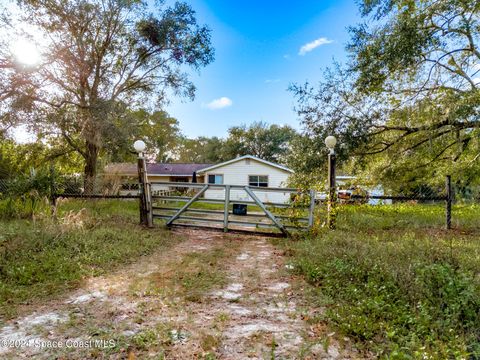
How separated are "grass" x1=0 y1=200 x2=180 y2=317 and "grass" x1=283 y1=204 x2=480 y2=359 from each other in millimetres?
3041

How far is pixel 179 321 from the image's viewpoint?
2.60 meters

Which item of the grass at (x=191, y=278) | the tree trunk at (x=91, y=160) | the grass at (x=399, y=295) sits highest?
the tree trunk at (x=91, y=160)

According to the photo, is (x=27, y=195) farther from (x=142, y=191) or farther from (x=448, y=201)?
(x=448, y=201)

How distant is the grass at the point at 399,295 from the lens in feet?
7.06

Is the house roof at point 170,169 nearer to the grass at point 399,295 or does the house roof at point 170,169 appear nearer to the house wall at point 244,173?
the house wall at point 244,173

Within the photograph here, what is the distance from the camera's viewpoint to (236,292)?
3.37 meters

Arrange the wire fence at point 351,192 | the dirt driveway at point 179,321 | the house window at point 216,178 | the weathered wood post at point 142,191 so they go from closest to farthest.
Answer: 1. the dirt driveway at point 179,321
2. the wire fence at point 351,192
3. the weathered wood post at point 142,191
4. the house window at point 216,178

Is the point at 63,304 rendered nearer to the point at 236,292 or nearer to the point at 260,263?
the point at 236,292

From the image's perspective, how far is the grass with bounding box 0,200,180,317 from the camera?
11.1ft

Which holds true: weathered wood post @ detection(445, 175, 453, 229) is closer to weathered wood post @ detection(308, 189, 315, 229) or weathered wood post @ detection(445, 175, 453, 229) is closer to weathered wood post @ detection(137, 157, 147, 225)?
weathered wood post @ detection(308, 189, 315, 229)

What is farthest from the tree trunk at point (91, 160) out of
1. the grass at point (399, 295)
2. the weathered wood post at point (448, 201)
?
the weathered wood post at point (448, 201)

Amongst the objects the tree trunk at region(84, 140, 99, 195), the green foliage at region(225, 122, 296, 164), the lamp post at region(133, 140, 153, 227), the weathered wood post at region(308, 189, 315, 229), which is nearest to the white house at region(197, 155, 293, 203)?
the tree trunk at region(84, 140, 99, 195)

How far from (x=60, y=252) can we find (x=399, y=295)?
485cm

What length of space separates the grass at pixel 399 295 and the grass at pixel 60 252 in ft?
9.98
